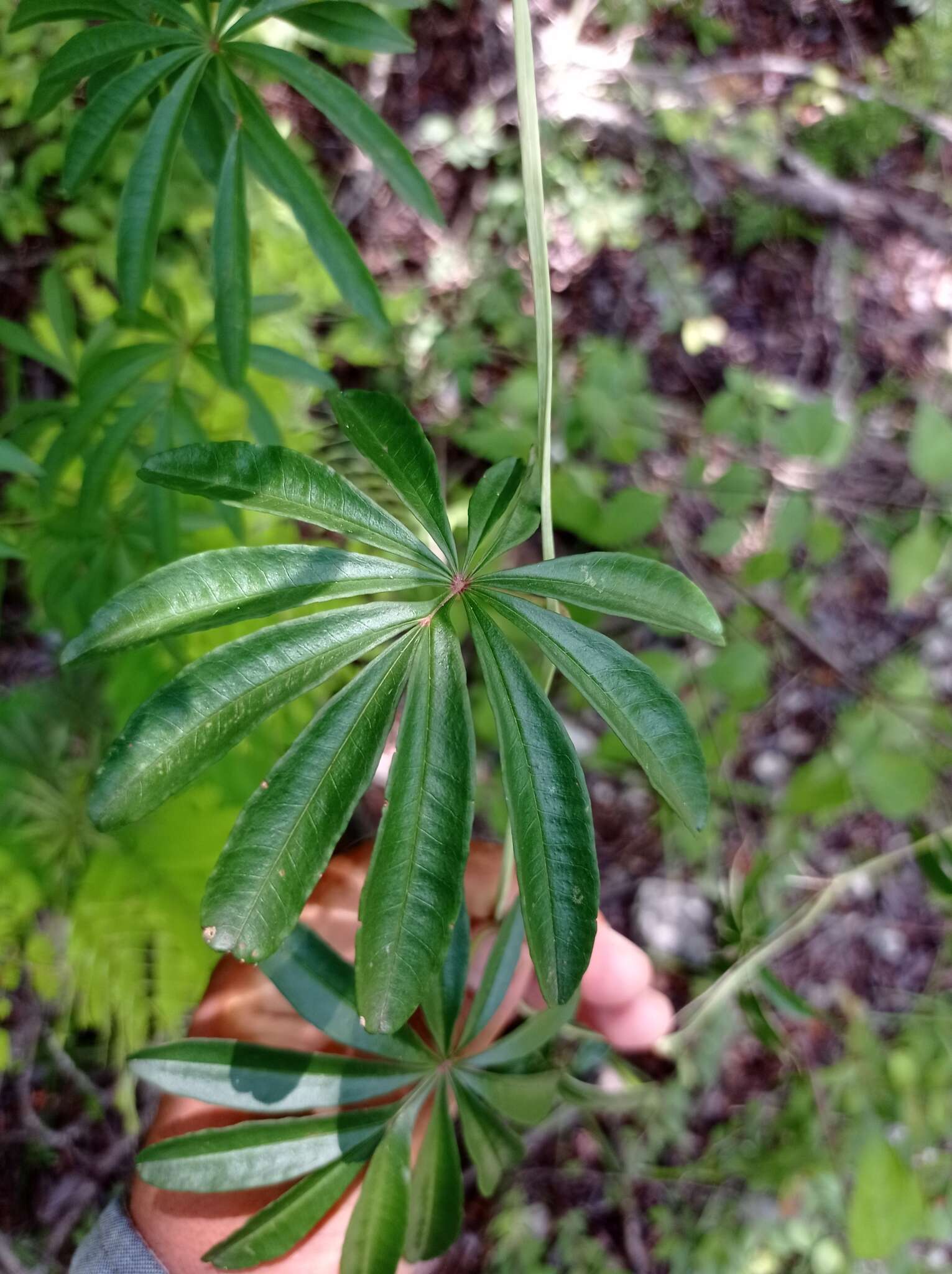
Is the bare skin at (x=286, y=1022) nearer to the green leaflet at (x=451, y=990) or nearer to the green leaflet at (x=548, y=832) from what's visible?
the green leaflet at (x=451, y=990)

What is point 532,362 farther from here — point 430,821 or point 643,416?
point 430,821

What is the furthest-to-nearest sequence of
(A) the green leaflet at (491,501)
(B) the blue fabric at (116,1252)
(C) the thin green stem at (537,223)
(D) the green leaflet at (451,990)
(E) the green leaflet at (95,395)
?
(E) the green leaflet at (95,395)
(B) the blue fabric at (116,1252)
(D) the green leaflet at (451,990)
(A) the green leaflet at (491,501)
(C) the thin green stem at (537,223)

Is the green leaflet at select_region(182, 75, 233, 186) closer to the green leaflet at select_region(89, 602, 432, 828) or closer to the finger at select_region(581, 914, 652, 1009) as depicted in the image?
the green leaflet at select_region(89, 602, 432, 828)

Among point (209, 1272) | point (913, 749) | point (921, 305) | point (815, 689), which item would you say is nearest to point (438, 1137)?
point (209, 1272)

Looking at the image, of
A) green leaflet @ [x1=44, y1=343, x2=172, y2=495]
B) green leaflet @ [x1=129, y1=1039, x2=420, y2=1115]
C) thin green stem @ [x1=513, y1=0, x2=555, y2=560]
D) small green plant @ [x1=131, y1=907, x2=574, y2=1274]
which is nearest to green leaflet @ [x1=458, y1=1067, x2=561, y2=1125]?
small green plant @ [x1=131, y1=907, x2=574, y2=1274]

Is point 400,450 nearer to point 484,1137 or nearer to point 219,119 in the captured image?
point 219,119

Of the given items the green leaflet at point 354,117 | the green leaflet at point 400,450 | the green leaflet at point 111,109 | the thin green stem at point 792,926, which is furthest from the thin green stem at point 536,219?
the thin green stem at point 792,926

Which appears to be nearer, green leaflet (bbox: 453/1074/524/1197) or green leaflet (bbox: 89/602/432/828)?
green leaflet (bbox: 89/602/432/828)
